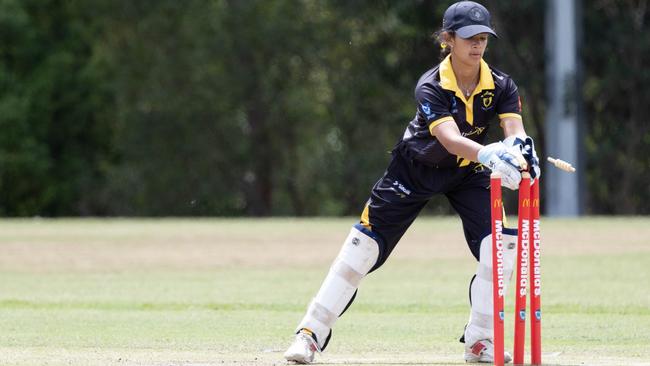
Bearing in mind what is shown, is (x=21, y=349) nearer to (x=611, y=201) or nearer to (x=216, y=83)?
(x=611, y=201)

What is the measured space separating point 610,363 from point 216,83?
36461mm

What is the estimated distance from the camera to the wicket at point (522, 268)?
7.41 meters

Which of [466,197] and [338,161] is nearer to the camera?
[466,197]

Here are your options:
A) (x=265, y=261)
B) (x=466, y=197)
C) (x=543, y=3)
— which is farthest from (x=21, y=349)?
(x=543, y=3)

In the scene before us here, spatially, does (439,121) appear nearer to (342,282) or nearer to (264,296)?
(342,282)

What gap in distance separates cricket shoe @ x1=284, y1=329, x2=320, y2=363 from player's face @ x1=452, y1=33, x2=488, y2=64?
1.84 m

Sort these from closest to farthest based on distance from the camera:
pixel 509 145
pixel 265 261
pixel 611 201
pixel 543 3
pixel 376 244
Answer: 1. pixel 509 145
2. pixel 376 244
3. pixel 265 261
4. pixel 543 3
5. pixel 611 201

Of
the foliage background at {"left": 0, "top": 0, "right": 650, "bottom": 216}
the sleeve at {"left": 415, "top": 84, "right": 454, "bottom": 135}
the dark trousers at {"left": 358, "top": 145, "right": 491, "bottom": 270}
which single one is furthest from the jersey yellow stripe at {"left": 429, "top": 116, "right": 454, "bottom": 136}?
the foliage background at {"left": 0, "top": 0, "right": 650, "bottom": 216}

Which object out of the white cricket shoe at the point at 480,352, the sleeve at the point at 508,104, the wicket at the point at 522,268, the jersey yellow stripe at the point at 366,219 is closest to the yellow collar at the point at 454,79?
the sleeve at the point at 508,104

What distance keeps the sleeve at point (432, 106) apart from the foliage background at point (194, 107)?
31786mm

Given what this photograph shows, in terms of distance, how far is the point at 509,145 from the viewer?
761 centimetres

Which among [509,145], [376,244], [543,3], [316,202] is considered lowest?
[316,202]

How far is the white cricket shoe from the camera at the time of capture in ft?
27.1

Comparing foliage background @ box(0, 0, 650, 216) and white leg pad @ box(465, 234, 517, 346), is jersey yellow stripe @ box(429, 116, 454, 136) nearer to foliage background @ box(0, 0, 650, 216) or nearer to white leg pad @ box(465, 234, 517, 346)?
white leg pad @ box(465, 234, 517, 346)
